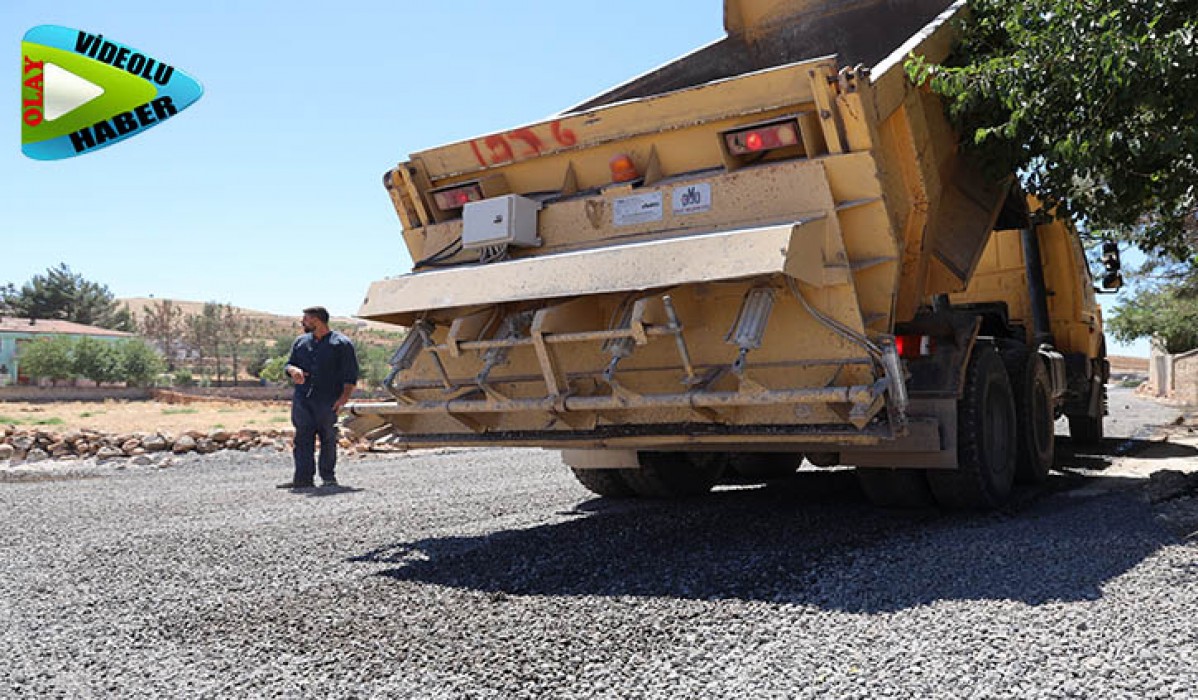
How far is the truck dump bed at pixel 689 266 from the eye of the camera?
411cm

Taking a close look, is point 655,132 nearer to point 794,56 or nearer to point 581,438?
point 581,438

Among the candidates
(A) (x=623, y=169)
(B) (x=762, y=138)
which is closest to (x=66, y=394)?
(A) (x=623, y=169)

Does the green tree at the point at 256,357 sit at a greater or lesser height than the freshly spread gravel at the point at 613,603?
greater

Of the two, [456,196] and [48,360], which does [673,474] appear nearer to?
[456,196]

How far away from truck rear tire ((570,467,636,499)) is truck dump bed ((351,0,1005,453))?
5.02 ft

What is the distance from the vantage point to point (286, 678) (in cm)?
273

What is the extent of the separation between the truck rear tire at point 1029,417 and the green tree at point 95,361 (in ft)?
183

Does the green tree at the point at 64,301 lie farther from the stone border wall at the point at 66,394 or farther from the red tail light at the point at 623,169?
the red tail light at the point at 623,169

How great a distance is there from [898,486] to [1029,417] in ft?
4.76

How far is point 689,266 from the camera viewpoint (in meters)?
4.03

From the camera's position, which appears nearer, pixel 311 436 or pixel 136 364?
pixel 311 436

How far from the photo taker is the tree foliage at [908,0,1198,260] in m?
4.59

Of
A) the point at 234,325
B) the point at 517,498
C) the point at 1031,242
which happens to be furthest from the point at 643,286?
the point at 234,325

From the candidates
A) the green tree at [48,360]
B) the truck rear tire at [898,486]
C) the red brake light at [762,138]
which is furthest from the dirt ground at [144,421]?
the green tree at [48,360]
